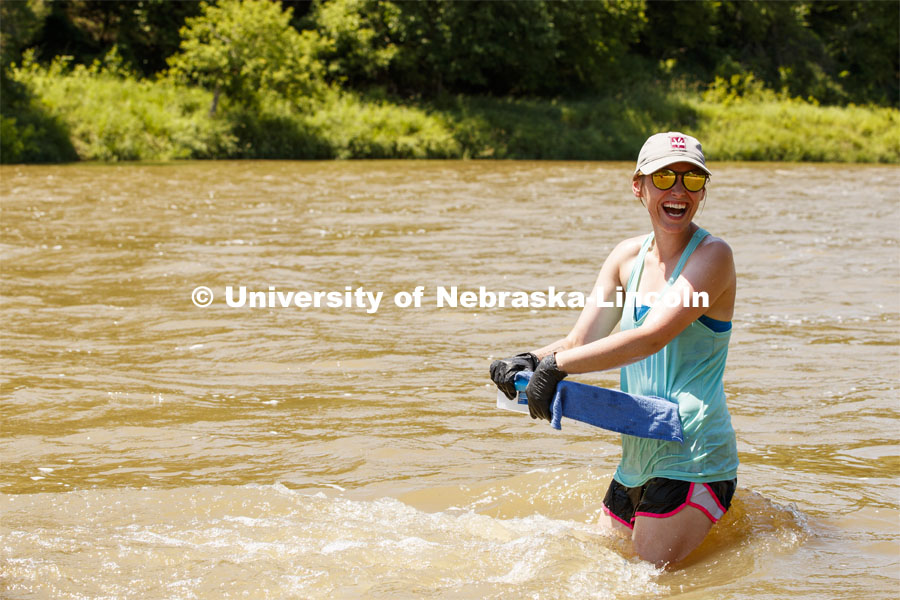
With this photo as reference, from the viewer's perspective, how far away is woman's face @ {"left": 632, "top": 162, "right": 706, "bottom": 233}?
3920mm

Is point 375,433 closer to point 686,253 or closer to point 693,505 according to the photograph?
point 693,505

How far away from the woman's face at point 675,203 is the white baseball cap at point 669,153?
3 cm

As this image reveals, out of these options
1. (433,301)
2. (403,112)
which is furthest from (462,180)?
(433,301)

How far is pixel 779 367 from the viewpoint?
25.2 feet

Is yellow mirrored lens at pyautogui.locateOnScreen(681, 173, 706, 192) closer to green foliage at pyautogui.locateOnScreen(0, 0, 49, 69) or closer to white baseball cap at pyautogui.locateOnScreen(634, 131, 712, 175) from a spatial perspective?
white baseball cap at pyautogui.locateOnScreen(634, 131, 712, 175)

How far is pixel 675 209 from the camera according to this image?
395 centimetres

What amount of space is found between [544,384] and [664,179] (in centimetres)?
88

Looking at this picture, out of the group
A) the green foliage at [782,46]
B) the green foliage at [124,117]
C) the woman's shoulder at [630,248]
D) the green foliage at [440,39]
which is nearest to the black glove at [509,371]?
the woman's shoulder at [630,248]

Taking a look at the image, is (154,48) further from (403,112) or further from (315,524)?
(315,524)

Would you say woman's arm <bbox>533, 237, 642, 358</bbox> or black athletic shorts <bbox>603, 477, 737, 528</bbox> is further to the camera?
woman's arm <bbox>533, 237, 642, 358</bbox>

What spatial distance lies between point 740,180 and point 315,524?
22.6 metres

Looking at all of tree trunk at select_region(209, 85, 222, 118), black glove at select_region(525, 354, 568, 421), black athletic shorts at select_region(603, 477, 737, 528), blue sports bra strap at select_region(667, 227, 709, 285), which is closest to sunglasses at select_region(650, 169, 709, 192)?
blue sports bra strap at select_region(667, 227, 709, 285)

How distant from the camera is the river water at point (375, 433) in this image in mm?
4277

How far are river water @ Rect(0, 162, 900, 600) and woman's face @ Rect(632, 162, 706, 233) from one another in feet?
4.32
